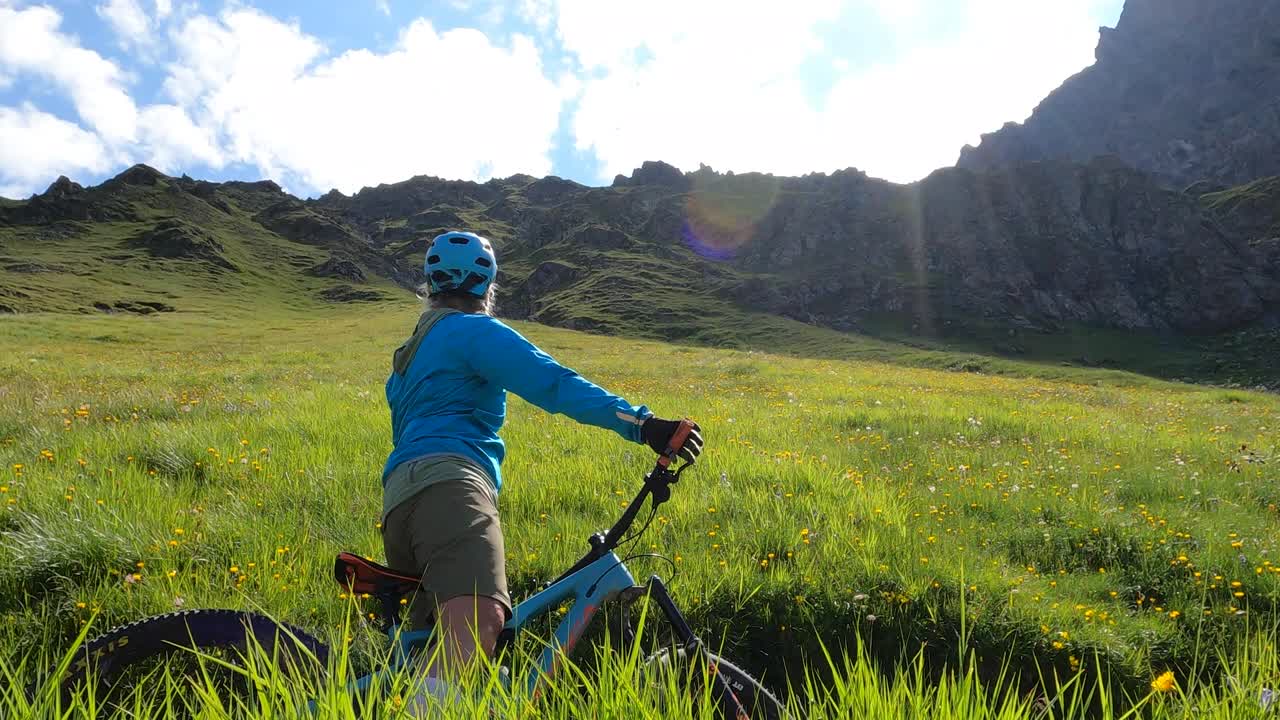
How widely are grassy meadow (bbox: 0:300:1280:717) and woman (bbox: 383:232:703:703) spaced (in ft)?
1.64

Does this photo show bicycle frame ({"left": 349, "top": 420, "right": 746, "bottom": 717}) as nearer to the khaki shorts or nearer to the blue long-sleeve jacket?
the khaki shorts

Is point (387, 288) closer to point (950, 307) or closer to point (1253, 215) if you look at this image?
point (950, 307)

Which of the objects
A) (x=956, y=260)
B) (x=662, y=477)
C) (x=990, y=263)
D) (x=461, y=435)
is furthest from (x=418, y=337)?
(x=990, y=263)

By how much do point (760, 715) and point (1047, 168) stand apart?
20458 cm

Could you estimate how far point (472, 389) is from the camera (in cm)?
369

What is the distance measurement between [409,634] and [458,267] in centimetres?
228

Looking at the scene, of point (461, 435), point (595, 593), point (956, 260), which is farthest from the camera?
point (956, 260)

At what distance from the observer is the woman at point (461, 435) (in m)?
2.98

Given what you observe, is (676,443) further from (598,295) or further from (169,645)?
(598,295)

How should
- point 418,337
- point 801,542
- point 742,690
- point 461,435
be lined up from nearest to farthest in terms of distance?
point 742,690 → point 461,435 → point 418,337 → point 801,542

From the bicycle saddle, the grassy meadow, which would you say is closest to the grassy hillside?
the grassy meadow

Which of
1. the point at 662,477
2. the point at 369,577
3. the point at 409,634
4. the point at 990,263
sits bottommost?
the point at 409,634

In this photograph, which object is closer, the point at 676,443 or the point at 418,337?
the point at 676,443

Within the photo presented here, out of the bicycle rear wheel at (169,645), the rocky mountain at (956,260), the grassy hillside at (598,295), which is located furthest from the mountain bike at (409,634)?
the rocky mountain at (956,260)
